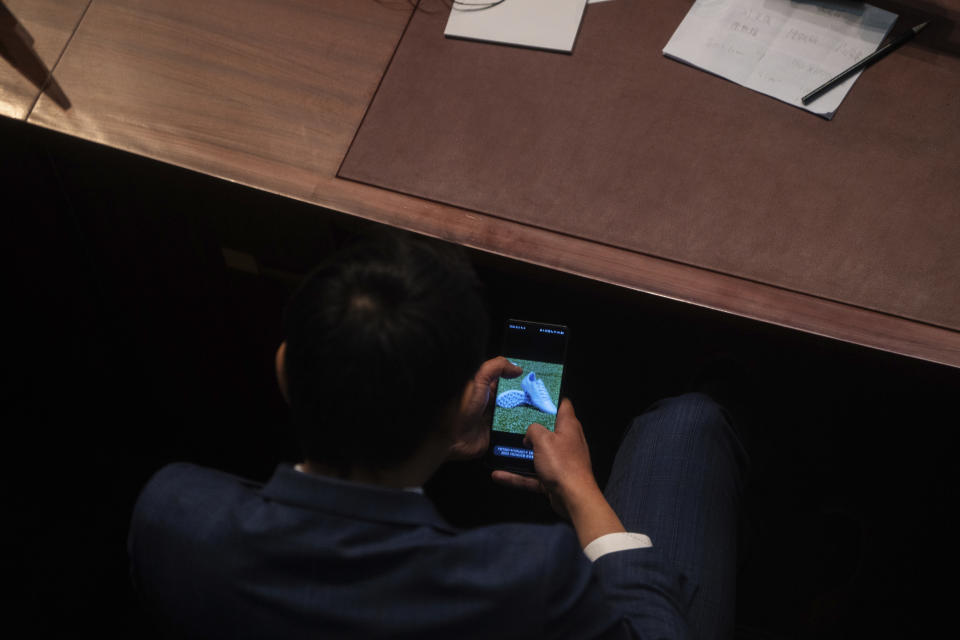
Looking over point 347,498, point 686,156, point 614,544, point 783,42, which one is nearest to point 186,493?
point 347,498

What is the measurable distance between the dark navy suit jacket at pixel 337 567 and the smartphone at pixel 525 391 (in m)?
0.48

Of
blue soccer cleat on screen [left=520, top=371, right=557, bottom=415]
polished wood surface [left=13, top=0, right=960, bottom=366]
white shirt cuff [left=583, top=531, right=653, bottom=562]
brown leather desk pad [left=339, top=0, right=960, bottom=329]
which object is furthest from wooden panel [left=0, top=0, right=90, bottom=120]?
white shirt cuff [left=583, top=531, right=653, bottom=562]

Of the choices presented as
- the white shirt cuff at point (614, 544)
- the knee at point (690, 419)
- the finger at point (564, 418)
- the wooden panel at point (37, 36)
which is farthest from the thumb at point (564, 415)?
the wooden panel at point (37, 36)

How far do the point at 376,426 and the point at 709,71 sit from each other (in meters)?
0.70

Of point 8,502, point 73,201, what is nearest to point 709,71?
point 73,201

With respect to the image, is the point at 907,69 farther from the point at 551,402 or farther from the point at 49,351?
the point at 49,351

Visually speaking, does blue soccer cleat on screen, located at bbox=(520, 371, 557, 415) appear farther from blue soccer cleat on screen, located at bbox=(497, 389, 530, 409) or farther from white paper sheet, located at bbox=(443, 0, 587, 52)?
white paper sheet, located at bbox=(443, 0, 587, 52)

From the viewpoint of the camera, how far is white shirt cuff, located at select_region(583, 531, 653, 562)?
862 millimetres

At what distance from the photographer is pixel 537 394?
113 cm

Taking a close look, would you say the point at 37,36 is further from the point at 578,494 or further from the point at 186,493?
the point at 578,494

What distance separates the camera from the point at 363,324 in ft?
1.86

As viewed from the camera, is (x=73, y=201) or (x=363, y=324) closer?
(x=363, y=324)

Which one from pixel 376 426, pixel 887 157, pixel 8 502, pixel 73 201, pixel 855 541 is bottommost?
pixel 8 502

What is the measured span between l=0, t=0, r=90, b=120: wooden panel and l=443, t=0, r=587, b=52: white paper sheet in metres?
0.53
